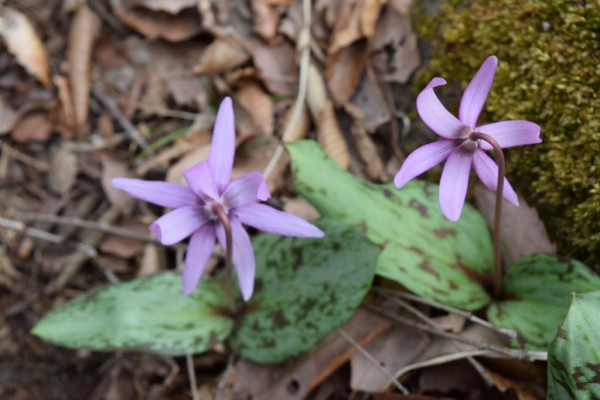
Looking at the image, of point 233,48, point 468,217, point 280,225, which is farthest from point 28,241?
point 468,217

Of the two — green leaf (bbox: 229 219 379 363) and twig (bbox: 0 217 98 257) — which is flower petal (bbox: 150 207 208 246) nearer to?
green leaf (bbox: 229 219 379 363)

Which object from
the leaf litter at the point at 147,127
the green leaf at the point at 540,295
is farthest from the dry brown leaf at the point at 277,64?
the green leaf at the point at 540,295

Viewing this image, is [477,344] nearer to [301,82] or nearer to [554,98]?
[554,98]

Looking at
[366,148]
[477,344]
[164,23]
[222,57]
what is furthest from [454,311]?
[164,23]

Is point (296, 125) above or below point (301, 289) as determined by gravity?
above

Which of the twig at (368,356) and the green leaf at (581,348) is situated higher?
the green leaf at (581,348)

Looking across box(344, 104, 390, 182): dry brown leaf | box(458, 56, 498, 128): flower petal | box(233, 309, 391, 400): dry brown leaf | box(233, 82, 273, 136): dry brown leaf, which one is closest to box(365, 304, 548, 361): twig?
box(233, 309, 391, 400): dry brown leaf

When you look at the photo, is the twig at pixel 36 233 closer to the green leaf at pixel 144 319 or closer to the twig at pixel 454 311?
the green leaf at pixel 144 319
